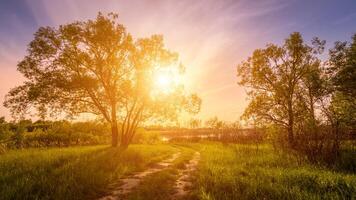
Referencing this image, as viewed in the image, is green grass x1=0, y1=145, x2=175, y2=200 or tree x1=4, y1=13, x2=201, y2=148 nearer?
green grass x1=0, y1=145, x2=175, y2=200

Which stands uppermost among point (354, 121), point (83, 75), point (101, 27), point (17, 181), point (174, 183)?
point (101, 27)

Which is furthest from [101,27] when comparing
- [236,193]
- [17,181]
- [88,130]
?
[88,130]

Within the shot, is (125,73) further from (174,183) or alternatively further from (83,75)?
(174,183)

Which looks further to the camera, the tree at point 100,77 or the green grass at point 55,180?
the tree at point 100,77

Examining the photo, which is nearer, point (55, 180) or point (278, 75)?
point (55, 180)

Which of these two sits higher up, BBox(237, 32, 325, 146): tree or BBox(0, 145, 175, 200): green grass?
BBox(237, 32, 325, 146): tree

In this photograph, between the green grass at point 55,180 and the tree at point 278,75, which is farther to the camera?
the tree at point 278,75

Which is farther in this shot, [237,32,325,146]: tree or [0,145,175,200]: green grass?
[237,32,325,146]: tree

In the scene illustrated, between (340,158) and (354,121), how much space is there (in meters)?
2.21

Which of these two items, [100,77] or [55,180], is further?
[100,77]

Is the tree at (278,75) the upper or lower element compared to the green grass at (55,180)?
upper

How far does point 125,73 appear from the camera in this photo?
72.4ft

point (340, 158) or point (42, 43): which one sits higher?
point (42, 43)

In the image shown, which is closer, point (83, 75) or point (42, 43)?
point (42, 43)
